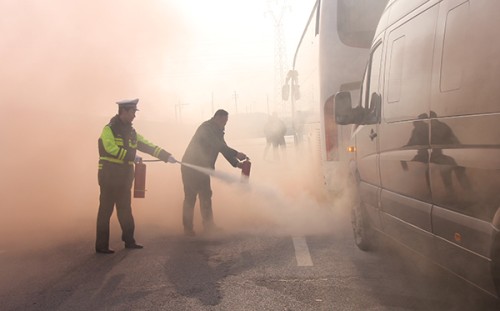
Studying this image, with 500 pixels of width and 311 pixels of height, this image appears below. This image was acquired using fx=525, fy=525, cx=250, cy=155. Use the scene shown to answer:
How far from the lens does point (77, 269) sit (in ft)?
16.5

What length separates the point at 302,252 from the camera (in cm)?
541

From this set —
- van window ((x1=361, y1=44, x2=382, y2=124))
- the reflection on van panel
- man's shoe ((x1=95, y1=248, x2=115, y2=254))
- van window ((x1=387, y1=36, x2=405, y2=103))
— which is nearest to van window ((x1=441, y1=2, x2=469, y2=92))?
the reflection on van panel

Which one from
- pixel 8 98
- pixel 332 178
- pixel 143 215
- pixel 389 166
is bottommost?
pixel 143 215

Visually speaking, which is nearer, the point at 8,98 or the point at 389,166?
the point at 389,166

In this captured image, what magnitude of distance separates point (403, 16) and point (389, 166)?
1.14 metres

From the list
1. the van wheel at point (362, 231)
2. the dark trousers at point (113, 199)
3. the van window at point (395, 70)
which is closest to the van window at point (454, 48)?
the van window at point (395, 70)

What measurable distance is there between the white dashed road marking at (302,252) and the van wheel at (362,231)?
21.8 inches

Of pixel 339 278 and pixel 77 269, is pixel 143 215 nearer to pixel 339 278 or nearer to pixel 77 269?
pixel 77 269

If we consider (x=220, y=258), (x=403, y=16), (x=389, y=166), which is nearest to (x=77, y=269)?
(x=220, y=258)

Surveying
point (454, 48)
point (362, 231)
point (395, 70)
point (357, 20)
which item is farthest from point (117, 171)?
point (357, 20)

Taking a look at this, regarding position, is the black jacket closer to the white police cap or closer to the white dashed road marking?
the white police cap

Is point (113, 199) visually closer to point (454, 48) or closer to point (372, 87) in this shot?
point (372, 87)

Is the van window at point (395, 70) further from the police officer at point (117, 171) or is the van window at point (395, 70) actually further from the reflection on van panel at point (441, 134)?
the police officer at point (117, 171)

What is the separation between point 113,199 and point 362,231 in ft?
9.02
